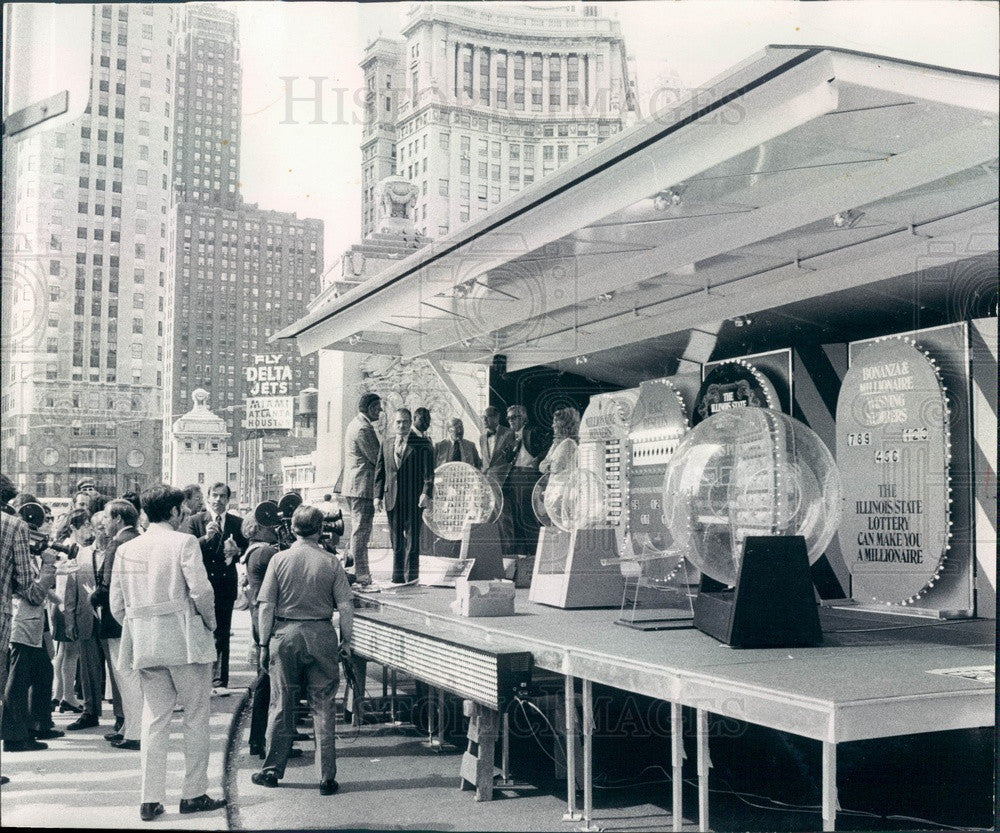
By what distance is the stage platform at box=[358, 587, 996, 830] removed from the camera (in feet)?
9.70

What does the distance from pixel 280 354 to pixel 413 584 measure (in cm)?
186

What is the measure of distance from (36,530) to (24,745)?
1.04 meters

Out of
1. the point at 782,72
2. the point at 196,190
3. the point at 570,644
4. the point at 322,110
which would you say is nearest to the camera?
the point at 782,72

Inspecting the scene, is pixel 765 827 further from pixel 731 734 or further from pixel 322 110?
pixel 322 110

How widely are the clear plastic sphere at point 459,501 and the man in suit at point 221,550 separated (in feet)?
3.89

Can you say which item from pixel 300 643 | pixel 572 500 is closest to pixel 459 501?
pixel 572 500

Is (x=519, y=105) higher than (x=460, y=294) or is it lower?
higher

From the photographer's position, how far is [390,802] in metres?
4.17

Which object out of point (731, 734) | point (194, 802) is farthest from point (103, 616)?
point (731, 734)

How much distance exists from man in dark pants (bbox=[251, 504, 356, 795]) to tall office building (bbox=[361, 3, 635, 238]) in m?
1.61

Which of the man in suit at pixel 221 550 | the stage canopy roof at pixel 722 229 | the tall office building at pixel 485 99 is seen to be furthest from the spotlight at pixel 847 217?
the man in suit at pixel 221 550

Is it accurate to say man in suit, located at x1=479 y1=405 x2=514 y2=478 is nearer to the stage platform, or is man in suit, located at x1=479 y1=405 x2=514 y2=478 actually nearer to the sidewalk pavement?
the stage platform

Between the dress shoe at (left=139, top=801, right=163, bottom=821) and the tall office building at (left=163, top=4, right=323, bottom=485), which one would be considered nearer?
the dress shoe at (left=139, top=801, right=163, bottom=821)

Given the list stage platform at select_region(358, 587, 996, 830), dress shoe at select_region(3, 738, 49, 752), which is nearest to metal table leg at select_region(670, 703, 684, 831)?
stage platform at select_region(358, 587, 996, 830)
